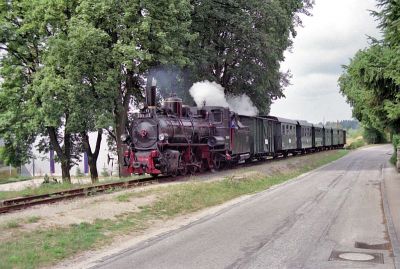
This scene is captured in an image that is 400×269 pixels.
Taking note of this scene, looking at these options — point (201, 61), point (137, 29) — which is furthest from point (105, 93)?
point (201, 61)

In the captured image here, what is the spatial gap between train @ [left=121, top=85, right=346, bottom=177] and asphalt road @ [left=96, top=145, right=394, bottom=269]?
18.3 feet

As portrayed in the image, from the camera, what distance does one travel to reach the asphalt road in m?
7.79

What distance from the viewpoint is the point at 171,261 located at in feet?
25.7

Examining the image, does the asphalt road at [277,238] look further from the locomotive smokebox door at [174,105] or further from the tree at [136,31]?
the tree at [136,31]

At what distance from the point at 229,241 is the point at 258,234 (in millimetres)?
943

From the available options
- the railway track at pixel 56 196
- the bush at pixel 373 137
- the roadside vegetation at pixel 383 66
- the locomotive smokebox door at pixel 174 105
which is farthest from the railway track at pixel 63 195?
the bush at pixel 373 137

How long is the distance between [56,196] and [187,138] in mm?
7981

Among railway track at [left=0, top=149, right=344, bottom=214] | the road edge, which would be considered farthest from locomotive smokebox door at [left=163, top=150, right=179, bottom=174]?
the road edge

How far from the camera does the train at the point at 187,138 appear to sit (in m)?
19.5

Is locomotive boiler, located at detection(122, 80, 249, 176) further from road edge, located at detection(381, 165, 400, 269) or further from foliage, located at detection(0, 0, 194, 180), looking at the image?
road edge, located at detection(381, 165, 400, 269)

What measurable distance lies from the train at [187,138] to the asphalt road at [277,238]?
556cm

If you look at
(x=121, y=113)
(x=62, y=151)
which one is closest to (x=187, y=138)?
(x=121, y=113)

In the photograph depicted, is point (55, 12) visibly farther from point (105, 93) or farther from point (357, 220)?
point (357, 220)

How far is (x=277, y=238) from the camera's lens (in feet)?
31.4
